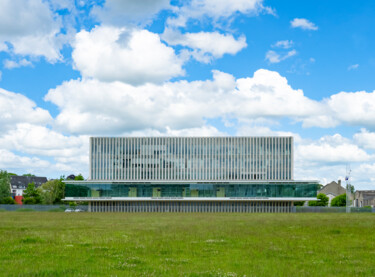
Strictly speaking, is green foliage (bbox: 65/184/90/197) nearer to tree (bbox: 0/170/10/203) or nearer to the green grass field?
tree (bbox: 0/170/10/203)

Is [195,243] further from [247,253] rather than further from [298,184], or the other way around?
[298,184]

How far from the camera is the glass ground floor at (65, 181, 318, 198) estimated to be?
370ft

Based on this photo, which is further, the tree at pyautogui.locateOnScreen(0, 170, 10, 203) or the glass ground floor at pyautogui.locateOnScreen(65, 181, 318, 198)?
the tree at pyautogui.locateOnScreen(0, 170, 10, 203)

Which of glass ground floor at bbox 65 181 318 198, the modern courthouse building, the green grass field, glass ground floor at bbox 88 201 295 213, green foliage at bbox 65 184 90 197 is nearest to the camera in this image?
the green grass field

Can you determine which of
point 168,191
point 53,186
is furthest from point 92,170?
point 168,191

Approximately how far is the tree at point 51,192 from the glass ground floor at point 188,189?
19496 mm

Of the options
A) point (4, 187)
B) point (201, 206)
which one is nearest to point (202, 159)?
point (201, 206)

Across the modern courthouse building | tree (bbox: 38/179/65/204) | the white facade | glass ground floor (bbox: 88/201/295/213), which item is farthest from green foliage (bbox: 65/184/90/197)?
tree (bbox: 38/179/65/204)

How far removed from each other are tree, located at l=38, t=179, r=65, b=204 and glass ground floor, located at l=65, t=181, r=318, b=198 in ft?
64.0

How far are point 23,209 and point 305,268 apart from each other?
95199 millimetres

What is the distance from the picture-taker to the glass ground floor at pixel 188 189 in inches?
4441

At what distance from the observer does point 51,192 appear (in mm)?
132000

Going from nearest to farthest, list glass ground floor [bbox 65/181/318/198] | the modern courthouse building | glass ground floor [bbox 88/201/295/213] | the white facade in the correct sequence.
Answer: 1. glass ground floor [bbox 65/181/318/198]
2. glass ground floor [bbox 88/201/295/213]
3. the modern courthouse building
4. the white facade

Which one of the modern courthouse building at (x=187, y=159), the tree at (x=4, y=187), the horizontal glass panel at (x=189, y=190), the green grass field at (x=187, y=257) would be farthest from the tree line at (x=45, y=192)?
the green grass field at (x=187, y=257)
